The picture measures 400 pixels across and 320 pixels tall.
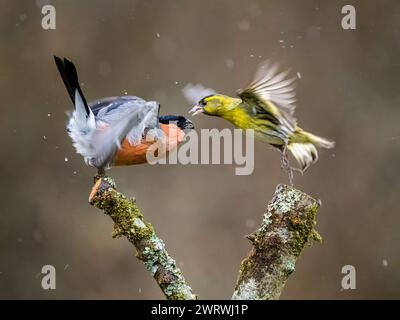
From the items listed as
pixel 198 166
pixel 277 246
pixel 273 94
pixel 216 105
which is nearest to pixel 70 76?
pixel 216 105

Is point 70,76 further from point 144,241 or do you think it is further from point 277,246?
point 277,246

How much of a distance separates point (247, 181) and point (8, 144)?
9.34ft

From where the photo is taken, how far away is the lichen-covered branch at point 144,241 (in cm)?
341

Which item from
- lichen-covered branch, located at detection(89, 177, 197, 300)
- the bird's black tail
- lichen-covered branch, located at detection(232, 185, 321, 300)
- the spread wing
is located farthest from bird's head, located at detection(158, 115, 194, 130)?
lichen-covered branch, located at detection(232, 185, 321, 300)

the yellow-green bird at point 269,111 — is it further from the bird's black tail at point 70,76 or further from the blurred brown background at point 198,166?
the blurred brown background at point 198,166

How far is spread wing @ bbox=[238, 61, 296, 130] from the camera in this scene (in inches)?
176

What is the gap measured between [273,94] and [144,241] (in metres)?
1.58

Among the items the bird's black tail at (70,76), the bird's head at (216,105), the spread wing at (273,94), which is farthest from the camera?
the bird's head at (216,105)

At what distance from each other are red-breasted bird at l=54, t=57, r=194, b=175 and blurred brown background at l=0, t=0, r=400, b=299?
3155 millimetres

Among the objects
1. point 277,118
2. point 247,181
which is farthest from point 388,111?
point 277,118

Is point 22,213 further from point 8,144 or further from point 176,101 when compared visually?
point 176,101

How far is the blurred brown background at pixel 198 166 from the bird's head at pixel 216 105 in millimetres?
2679

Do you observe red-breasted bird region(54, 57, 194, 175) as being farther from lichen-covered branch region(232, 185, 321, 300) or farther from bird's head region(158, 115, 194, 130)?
lichen-covered branch region(232, 185, 321, 300)

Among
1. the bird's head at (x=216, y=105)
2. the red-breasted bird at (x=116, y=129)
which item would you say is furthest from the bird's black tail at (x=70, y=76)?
the bird's head at (x=216, y=105)
